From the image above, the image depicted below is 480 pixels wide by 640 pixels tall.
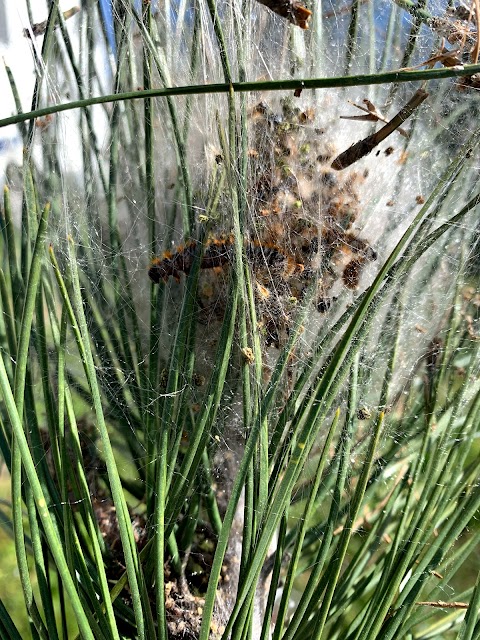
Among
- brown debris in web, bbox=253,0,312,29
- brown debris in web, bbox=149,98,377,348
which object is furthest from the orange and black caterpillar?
brown debris in web, bbox=253,0,312,29

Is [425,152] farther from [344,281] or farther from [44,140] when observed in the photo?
[44,140]

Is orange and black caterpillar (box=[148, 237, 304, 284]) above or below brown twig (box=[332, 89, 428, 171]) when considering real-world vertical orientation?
below

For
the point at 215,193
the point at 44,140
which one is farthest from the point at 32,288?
the point at 44,140

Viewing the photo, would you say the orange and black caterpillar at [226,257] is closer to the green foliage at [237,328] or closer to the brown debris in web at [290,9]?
the green foliage at [237,328]

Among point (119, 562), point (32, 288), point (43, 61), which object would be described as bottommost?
point (119, 562)

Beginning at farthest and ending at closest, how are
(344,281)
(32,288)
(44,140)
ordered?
(44,140), (344,281), (32,288)

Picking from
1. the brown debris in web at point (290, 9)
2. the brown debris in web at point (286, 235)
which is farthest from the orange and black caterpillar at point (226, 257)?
the brown debris in web at point (290, 9)

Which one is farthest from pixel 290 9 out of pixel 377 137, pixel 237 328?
pixel 237 328

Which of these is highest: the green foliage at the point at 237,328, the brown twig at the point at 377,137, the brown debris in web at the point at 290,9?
the brown debris in web at the point at 290,9

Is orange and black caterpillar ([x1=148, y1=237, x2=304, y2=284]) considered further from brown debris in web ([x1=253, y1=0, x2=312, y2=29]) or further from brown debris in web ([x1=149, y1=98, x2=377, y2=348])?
brown debris in web ([x1=253, y1=0, x2=312, y2=29])

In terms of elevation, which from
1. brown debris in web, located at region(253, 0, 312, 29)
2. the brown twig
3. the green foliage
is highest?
brown debris in web, located at region(253, 0, 312, 29)

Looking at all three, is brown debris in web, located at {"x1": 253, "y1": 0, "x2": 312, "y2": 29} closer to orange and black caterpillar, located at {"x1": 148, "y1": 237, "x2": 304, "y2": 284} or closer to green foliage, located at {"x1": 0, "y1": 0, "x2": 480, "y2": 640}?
green foliage, located at {"x1": 0, "y1": 0, "x2": 480, "y2": 640}
